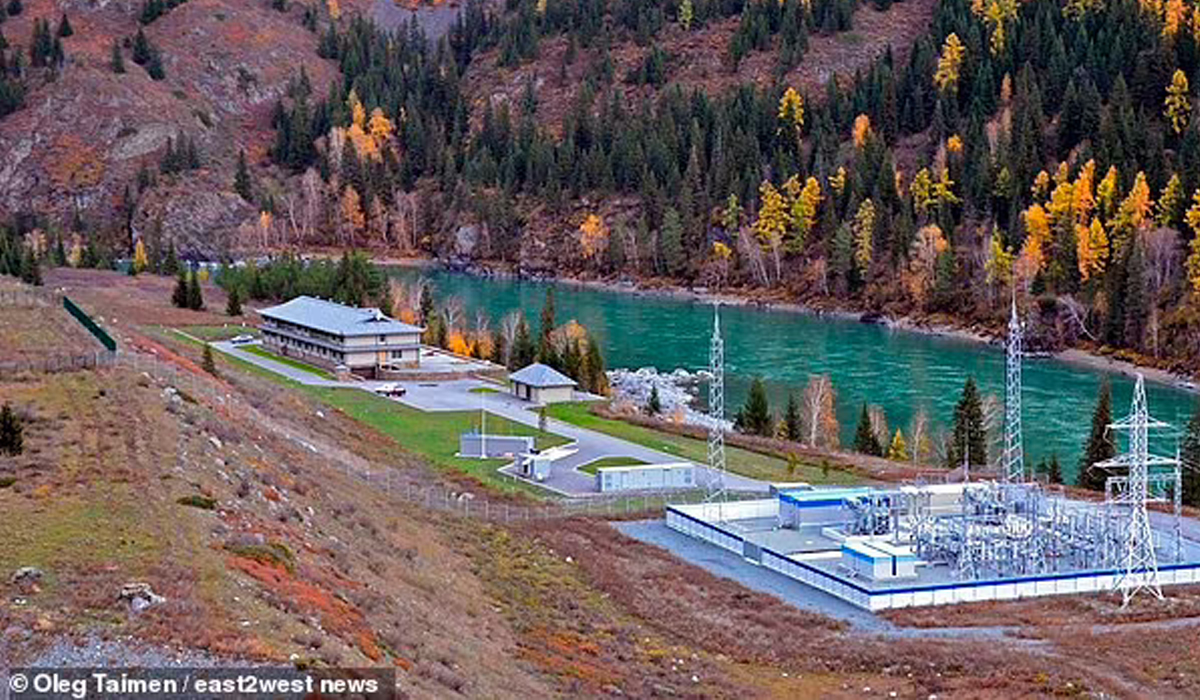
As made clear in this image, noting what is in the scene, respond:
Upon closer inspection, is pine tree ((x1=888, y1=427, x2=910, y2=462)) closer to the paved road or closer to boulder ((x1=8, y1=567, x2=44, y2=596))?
the paved road

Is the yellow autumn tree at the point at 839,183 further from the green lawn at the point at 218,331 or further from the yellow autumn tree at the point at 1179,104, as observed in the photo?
the green lawn at the point at 218,331

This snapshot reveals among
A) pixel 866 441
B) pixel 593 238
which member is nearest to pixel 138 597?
pixel 866 441

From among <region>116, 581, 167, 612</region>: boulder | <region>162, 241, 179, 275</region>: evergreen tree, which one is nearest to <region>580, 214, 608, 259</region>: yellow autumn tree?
<region>162, 241, 179, 275</region>: evergreen tree

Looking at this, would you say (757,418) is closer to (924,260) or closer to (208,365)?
(208,365)

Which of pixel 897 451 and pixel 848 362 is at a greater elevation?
pixel 848 362

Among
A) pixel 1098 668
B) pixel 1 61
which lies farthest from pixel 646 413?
pixel 1 61
